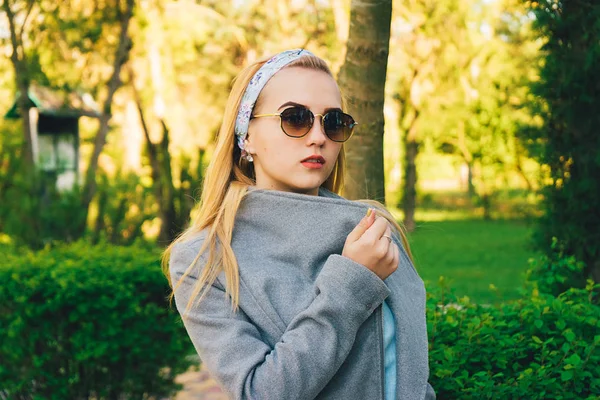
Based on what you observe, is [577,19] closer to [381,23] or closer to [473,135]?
[381,23]

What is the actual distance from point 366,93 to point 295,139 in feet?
5.68

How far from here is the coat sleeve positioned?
1677mm

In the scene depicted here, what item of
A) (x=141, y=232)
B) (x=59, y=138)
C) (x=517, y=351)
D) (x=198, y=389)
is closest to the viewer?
(x=517, y=351)

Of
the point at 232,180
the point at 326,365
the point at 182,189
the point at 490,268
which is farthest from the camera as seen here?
the point at 490,268

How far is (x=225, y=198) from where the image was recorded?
6.57 feet

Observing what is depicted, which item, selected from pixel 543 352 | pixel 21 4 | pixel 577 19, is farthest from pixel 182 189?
pixel 543 352

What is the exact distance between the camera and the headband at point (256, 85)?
6.48ft

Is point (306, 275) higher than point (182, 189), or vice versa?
point (306, 275)

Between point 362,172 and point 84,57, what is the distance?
7.25 m

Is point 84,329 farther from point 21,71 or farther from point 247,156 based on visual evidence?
point 21,71

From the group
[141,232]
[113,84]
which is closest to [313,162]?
[141,232]

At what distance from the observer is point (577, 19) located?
16.1 feet

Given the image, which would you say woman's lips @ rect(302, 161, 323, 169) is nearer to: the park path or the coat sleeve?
the coat sleeve

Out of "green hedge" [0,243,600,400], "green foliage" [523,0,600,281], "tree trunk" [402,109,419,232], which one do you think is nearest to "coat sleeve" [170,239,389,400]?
"green hedge" [0,243,600,400]
